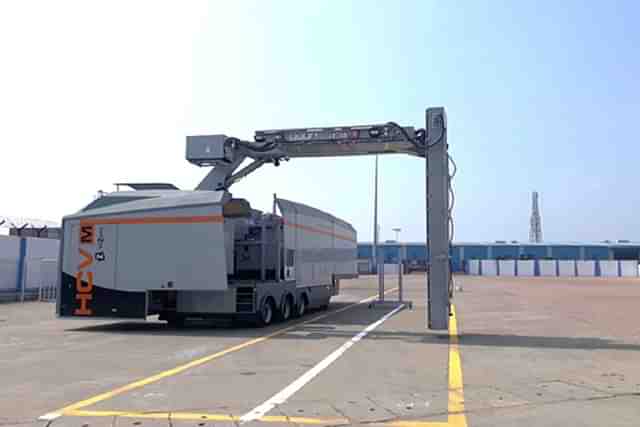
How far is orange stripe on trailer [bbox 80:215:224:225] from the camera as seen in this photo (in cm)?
1464

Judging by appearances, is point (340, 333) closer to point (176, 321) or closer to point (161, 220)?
point (176, 321)

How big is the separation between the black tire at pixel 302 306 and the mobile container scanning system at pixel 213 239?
1.61 meters

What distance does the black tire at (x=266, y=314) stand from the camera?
15476 millimetres

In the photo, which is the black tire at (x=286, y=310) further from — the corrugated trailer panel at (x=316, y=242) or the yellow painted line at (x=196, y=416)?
the yellow painted line at (x=196, y=416)

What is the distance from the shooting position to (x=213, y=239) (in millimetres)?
14562

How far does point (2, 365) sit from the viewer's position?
32.7 feet

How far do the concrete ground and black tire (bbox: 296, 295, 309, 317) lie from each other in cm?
224

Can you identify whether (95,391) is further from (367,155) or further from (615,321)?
(615,321)

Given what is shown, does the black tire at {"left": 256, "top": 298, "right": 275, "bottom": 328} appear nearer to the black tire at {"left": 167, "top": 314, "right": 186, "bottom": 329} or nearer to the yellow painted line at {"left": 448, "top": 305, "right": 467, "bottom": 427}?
the black tire at {"left": 167, "top": 314, "right": 186, "bottom": 329}

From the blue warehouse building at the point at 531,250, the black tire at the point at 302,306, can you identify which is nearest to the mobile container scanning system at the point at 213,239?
the black tire at the point at 302,306

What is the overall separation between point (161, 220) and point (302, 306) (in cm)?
578

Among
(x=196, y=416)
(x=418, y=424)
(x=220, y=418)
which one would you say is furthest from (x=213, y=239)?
(x=418, y=424)

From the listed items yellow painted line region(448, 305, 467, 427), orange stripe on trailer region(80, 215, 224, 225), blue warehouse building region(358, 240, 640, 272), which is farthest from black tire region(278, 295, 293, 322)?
blue warehouse building region(358, 240, 640, 272)

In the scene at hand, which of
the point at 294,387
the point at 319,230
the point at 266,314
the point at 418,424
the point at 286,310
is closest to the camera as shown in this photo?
the point at 418,424
